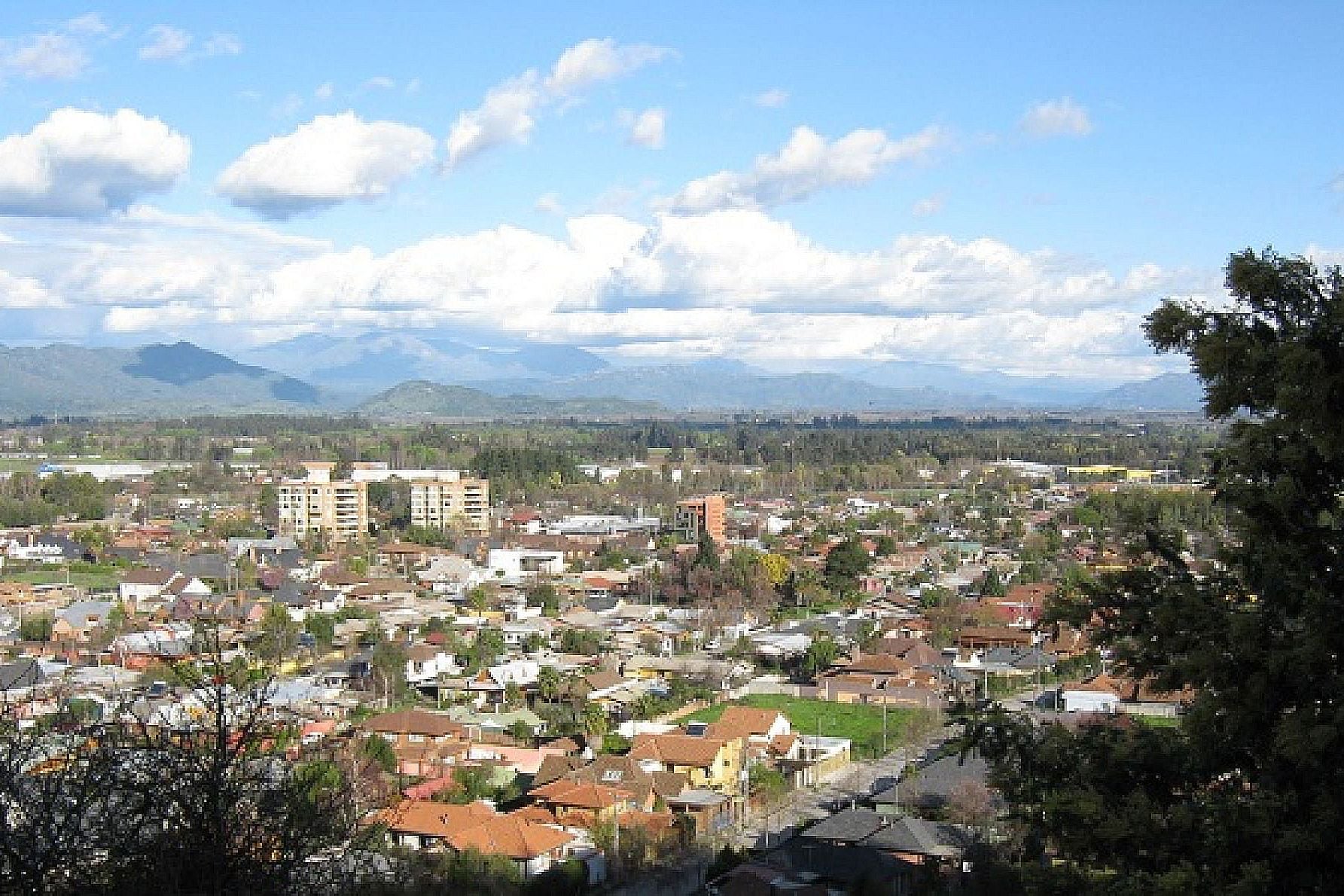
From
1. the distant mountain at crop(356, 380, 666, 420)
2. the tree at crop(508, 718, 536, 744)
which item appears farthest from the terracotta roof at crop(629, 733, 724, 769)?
the distant mountain at crop(356, 380, 666, 420)

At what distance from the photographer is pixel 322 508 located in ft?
115

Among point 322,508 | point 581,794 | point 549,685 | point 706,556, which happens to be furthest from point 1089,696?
point 322,508

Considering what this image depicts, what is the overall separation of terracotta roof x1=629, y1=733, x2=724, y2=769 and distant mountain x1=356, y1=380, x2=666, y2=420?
11056 centimetres

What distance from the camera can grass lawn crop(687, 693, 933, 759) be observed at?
14758 mm

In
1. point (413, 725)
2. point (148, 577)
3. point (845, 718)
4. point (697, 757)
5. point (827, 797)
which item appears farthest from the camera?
point (148, 577)

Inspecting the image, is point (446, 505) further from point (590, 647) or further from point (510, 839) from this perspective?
point (510, 839)

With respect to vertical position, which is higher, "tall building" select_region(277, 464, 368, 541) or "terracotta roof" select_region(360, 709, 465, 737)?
"tall building" select_region(277, 464, 368, 541)

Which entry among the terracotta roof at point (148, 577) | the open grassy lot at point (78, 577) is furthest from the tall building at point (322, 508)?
the terracotta roof at point (148, 577)

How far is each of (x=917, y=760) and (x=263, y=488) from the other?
28865 millimetres

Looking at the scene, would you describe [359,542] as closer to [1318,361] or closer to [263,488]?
[263,488]

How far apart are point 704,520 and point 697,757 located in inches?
844

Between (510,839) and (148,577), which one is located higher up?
(148,577)

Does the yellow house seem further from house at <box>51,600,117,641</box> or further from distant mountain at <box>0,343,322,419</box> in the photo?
distant mountain at <box>0,343,322,419</box>

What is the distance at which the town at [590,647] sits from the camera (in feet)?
30.2
